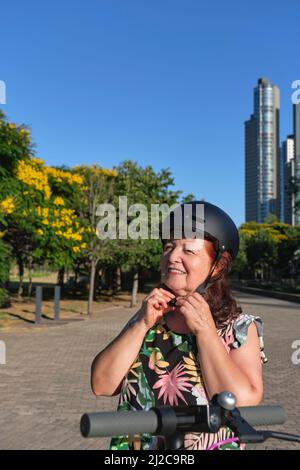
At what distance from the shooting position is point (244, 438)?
115 centimetres

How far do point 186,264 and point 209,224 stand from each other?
154mm

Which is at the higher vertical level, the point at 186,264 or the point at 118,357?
the point at 186,264

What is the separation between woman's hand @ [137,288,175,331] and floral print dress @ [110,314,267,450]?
14 cm

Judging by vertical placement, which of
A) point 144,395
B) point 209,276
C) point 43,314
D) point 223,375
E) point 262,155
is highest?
point 262,155

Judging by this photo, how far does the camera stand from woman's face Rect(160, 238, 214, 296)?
5.56 ft

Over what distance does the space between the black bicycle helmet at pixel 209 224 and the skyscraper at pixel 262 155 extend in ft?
488

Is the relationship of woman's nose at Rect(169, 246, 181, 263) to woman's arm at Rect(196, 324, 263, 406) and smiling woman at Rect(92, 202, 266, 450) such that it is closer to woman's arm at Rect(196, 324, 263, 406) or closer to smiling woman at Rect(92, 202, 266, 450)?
smiling woman at Rect(92, 202, 266, 450)

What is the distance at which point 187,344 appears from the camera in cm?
173

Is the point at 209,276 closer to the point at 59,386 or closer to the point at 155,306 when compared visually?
the point at 155,306

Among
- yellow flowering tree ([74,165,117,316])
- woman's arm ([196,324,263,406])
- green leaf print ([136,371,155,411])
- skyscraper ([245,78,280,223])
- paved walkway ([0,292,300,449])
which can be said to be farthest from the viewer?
skyscraper ([245,78,280,223])

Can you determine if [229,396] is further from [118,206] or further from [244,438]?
[118,206]

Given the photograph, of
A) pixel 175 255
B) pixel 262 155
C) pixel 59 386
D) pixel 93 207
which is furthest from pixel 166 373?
pixel 262 155

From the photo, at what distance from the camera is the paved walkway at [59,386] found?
540cm

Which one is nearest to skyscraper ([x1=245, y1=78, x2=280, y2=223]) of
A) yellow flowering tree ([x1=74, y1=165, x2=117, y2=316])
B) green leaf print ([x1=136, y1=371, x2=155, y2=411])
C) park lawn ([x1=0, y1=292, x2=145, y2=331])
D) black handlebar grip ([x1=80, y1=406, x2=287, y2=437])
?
park lawn ([x1=0, y1=292, x2=145, y2=331])
